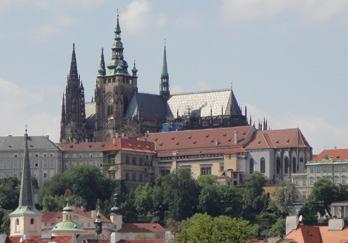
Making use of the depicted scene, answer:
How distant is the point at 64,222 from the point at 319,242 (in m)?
40.4

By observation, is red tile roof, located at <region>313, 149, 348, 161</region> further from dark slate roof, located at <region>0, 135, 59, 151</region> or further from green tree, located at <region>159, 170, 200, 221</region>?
dark slate roof, located at <region>0, 135, 59, 151</region>

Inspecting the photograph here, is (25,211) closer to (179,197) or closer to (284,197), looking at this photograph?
(179,197)

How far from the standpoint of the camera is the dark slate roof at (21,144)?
194250 millimetres

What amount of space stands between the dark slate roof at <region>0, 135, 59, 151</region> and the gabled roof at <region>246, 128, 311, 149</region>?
78.8ft

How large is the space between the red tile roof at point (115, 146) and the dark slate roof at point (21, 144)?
147 centimetres

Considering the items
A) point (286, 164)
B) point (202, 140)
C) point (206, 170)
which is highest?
point (202, 140)

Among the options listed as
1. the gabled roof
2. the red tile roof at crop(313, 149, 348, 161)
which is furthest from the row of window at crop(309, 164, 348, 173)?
the gabled roof

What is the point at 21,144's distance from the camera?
637 feet

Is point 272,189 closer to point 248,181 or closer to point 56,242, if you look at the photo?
point 248,181

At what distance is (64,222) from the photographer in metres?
116

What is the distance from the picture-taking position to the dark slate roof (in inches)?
7648

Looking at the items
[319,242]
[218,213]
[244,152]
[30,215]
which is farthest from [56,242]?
[244,152]

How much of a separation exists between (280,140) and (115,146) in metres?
18.9

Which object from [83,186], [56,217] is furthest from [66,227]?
[83,186]
